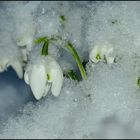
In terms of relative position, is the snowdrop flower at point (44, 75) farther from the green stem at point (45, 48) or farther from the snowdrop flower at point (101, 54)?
the snowdrop flower at point (101, 54)

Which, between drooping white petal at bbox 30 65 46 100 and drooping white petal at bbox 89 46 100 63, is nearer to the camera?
drooping white petal at bbox 30 65 46 100

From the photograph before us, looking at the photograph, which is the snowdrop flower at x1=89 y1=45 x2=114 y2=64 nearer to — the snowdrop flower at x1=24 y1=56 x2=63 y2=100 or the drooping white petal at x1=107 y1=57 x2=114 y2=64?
the drooping white petal at x1=107 y1=57 x2=114 y2=64

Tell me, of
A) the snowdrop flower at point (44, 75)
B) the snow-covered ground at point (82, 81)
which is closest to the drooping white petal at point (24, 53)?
the snow-covered ground at point (82, 81)

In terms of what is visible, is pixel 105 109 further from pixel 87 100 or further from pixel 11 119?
pixel 11 119

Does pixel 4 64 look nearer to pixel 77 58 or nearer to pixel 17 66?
pixel 17 66

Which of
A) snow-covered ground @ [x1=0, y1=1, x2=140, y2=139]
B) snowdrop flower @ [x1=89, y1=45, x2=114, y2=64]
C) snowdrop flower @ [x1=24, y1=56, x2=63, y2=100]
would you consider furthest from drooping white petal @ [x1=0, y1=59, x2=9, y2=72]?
snowdrop flower @ [x1=89, y1=45, x2=114, y2=64]

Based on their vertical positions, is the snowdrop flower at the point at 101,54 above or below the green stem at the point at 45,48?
below

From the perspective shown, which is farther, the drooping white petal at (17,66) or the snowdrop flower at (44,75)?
the drooping white petal at (17,66)
